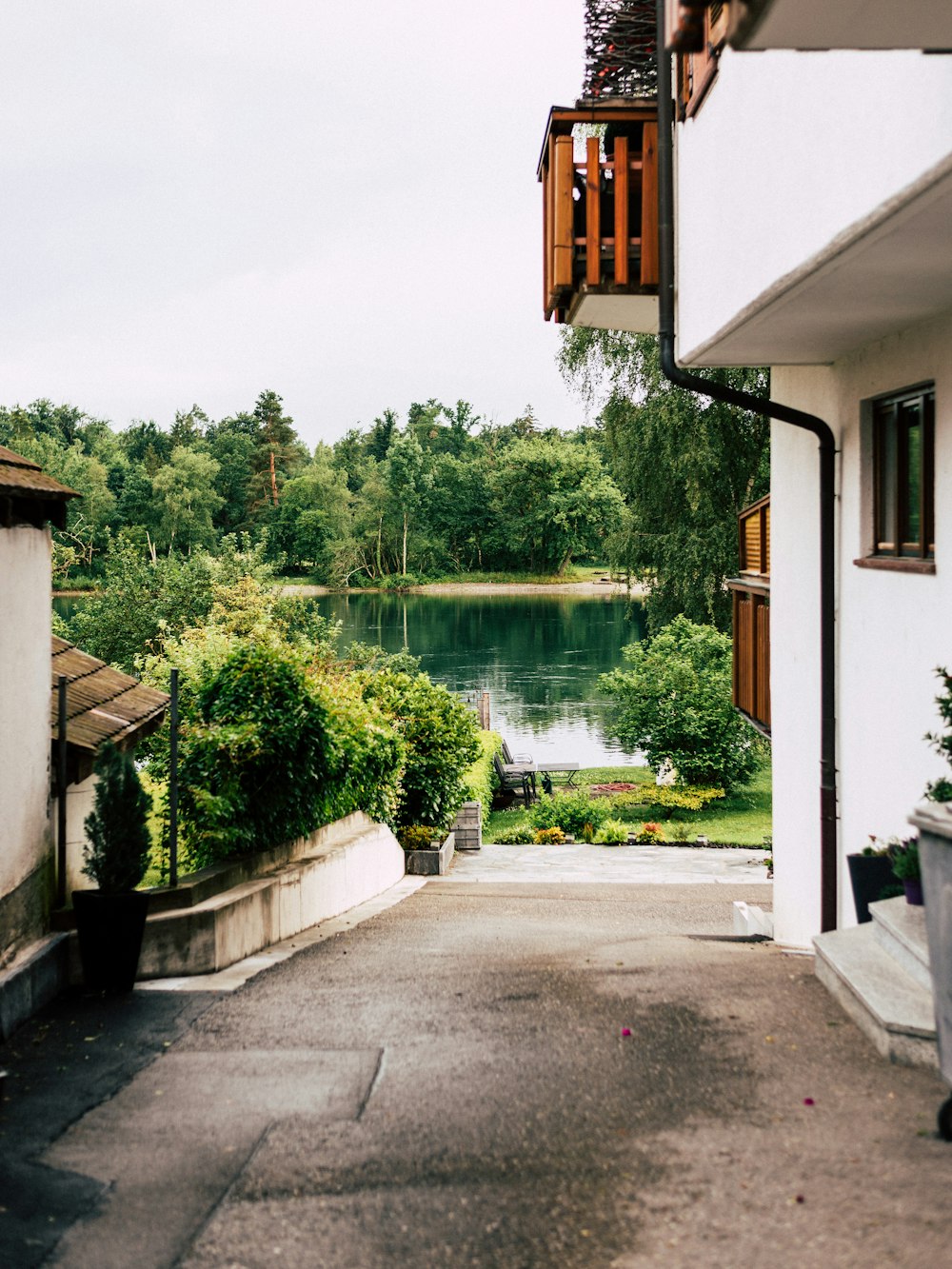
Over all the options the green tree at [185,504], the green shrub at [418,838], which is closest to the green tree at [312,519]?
the green tree at [185,504]

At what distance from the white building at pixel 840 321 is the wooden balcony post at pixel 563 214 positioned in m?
0.09

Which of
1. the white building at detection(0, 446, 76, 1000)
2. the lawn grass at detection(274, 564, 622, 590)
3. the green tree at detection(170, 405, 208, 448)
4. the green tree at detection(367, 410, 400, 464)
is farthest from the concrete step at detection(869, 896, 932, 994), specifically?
the green tree at detection(367, 410, 400, 464)

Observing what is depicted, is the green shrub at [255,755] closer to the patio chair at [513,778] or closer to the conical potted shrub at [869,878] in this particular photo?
the conical potted shrub at [869,878]

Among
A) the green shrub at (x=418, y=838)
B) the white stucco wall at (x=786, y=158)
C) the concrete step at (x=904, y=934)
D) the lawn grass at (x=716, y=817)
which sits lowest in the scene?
the lawn grass at (x=716, y=817)

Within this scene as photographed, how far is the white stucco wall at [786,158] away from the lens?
14.9 ft

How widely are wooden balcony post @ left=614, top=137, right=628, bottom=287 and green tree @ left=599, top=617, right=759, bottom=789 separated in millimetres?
17427

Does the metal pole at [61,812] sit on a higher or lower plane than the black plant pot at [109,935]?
higher

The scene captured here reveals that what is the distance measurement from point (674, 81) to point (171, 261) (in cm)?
10695

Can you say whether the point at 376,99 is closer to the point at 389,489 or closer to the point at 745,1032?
the point at 389,489

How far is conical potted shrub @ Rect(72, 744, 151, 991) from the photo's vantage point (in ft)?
22.5

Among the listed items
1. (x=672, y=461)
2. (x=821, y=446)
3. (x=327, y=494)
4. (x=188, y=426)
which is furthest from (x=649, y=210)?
(x=188, y=426)

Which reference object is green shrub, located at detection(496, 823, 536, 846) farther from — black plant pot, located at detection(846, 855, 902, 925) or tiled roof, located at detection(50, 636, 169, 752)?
black plant pot, located at detection(846, 855, 902, 925)

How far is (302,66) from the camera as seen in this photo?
6016 centimetres

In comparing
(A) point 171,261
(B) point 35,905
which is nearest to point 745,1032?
(B) point 35,905
